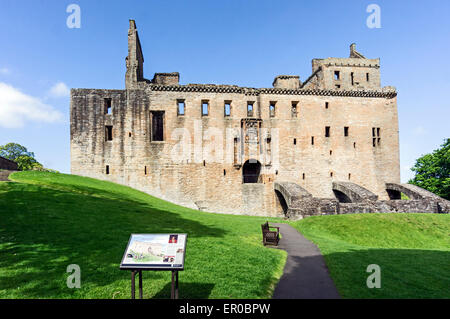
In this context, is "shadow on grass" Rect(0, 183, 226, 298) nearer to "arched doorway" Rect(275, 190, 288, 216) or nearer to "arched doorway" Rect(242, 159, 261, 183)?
"arched doorway" Rect(275, 190, 288, 216)

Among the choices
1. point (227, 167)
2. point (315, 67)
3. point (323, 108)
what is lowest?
point (227, 167)

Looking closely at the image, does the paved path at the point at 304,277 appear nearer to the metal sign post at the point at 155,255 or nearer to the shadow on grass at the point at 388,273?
the shadow on grass at the point at 388,273

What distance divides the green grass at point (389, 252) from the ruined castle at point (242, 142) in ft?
21.5

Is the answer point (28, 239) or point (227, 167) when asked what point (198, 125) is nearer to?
point (227, 167)

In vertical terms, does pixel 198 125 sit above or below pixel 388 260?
above

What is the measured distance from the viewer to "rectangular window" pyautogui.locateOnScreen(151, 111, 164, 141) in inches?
1194

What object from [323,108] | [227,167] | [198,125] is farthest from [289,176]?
[198,125]

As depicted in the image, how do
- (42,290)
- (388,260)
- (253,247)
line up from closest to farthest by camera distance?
(42,290) → (388,260) → (253,247)

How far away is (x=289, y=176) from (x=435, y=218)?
45.9 feet

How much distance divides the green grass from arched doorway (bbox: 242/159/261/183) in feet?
36.0

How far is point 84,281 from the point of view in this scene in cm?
668

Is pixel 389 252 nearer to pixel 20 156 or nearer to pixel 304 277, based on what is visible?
pixel 304 277

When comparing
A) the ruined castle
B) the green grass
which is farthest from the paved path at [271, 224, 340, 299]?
the ruined castle

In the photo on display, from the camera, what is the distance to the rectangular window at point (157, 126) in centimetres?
3034
